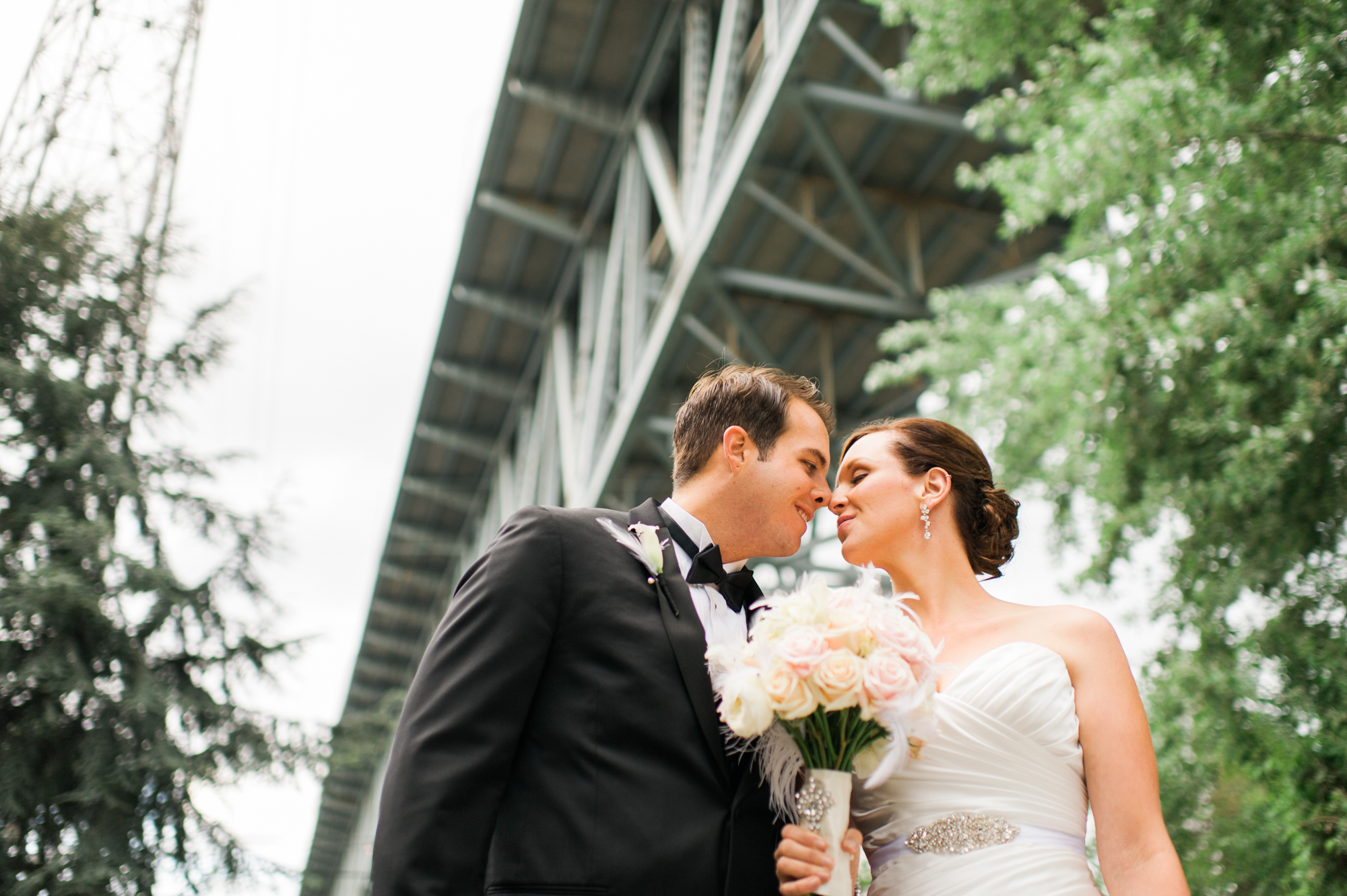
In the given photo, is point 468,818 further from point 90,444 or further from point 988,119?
point 90,444

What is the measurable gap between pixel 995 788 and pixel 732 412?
120 centimetres

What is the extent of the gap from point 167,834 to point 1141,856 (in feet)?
26.2

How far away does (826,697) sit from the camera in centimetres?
210

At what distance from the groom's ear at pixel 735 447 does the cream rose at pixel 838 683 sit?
728mm

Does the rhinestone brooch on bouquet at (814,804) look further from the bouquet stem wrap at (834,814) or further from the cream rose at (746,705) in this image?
the cream rose at (746,705)

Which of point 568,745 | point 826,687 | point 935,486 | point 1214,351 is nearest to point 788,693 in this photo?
point 826,687

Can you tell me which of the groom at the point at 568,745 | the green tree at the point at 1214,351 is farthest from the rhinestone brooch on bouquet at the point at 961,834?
the green tree at the point at 1214,351

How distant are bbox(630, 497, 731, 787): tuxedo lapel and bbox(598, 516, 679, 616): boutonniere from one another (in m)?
0.01

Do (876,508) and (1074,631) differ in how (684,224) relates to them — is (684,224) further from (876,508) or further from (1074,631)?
(1074,631)

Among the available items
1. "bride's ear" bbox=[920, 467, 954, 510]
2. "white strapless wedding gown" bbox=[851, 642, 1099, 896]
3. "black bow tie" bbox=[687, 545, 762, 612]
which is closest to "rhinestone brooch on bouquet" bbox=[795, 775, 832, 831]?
"black bow tie" bbox=[687, 545, 762, 612]

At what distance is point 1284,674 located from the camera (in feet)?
18.4

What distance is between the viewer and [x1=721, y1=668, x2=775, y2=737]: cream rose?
2068mm

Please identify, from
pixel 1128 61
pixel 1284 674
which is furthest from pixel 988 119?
pixel 1284 674

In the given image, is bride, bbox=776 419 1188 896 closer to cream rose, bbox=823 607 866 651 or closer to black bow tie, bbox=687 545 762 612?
cream rose, bbox=823 607 866 651
